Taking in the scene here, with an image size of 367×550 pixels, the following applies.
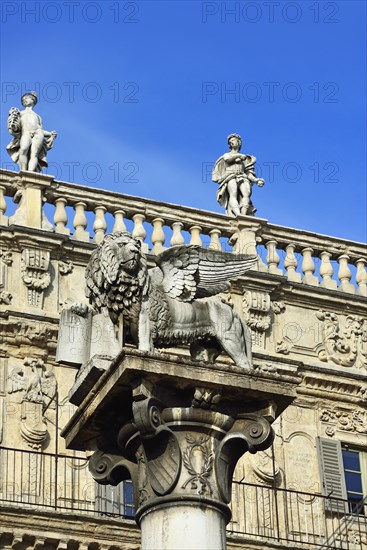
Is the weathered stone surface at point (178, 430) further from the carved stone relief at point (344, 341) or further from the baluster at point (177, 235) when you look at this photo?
the carved stone relief at point (344, 341)

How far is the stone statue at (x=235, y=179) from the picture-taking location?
27.9 metres

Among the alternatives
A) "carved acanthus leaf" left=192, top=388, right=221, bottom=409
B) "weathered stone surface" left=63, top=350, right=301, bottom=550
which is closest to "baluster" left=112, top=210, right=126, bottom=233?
"weathered stone surface" left=63, top=350, right=301, bottom=550

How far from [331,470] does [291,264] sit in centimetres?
366

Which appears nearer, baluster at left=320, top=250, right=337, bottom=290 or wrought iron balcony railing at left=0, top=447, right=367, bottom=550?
wrought iron balcony railing at left=0, top=447, right=367, bottom=550

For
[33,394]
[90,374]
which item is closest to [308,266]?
[33,394]

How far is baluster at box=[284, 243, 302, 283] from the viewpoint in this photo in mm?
27712

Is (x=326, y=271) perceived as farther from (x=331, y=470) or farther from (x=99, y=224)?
(x=99, y=224)

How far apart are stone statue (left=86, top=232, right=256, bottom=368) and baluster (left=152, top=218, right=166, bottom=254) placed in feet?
34.3

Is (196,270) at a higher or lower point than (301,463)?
lower

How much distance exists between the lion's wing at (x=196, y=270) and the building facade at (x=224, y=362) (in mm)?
7983

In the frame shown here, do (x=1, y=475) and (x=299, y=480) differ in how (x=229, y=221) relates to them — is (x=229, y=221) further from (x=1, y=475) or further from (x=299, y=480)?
(x=1, y=475)

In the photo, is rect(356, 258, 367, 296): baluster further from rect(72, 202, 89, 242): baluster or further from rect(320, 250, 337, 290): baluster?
rect(72, 202, 89, 242): baluster

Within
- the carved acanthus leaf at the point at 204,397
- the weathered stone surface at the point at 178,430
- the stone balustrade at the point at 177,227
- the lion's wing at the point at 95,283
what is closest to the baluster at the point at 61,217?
the stone balustrade at the point at 177,227

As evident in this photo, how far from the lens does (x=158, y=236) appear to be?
26.7 meters
